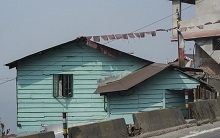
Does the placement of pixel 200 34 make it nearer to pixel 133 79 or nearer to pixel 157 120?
pixel 133 79

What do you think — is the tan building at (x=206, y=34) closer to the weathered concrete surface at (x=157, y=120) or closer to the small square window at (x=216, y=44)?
the small square window at (x=216, y=44)

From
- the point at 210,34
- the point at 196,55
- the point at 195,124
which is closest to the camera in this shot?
the point at 195,124

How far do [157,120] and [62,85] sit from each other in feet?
24.3

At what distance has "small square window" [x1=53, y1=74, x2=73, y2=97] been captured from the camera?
52.1 feet

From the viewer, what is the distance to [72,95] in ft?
52.1

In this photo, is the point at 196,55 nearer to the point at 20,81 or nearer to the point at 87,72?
the point at 87,72

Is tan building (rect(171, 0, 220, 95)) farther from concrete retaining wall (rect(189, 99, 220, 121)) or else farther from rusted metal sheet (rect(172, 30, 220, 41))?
concrete retaining wall (rect(189, 99, 220, 121))

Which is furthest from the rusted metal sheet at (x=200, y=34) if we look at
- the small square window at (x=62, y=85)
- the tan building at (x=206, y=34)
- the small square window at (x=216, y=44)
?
the small square window at (x=62, y=85)

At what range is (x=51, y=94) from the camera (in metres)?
15.8

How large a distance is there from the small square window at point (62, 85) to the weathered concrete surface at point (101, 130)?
7360mm

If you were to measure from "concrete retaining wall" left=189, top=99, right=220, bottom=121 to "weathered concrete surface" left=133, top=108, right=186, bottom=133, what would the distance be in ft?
2.86

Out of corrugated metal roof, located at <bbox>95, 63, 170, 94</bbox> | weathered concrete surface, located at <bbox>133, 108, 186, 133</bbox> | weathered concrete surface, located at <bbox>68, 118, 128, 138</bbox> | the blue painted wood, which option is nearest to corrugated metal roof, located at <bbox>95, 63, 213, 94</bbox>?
corrugated metal roof, located at <bbox>95, 63, 170, 94</bbox>

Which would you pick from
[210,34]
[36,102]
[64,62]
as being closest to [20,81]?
[36,102]

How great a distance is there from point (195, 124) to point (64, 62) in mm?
7987
